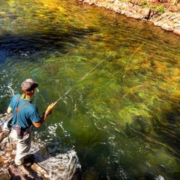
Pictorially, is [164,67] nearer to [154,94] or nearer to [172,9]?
[154,94]

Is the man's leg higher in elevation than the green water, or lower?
higher

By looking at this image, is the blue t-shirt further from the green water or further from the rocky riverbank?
the rocky riverbank

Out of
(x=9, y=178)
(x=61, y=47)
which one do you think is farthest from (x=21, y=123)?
(x=61, y=47)

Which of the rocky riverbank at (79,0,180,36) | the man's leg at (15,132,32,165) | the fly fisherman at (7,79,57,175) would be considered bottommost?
the rocky riverbank at (79,0,180,36)

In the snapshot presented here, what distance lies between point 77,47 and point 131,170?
11.2 metres

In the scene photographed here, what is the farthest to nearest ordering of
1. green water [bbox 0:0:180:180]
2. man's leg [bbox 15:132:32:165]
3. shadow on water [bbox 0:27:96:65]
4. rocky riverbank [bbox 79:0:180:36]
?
rocky riverbank [bbox 79:0:180:36] < shadow on water [bbox 0:27:96:65] < green water [bbox 0:0:180:180] < man's leg [bbox 15:132:32:165]

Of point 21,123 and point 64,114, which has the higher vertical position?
point 21,123

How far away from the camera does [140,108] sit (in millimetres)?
9875

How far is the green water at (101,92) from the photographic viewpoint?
6.96 metres

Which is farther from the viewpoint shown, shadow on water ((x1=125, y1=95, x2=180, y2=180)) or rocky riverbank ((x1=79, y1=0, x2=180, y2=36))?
rocky riverbank ((x1=79, y1=0, x2=180, y2=36))

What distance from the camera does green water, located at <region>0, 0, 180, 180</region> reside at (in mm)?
6957

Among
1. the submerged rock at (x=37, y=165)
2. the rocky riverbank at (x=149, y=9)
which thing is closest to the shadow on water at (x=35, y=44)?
the submerged rock at (x=37, y=165)

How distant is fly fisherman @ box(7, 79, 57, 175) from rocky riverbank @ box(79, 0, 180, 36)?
28.7m

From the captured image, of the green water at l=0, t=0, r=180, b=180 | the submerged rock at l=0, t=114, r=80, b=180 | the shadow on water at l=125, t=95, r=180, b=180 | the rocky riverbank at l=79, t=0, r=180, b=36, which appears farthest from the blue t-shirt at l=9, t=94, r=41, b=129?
the rocky riverbank at l=79, t=0, r=180, b=36
